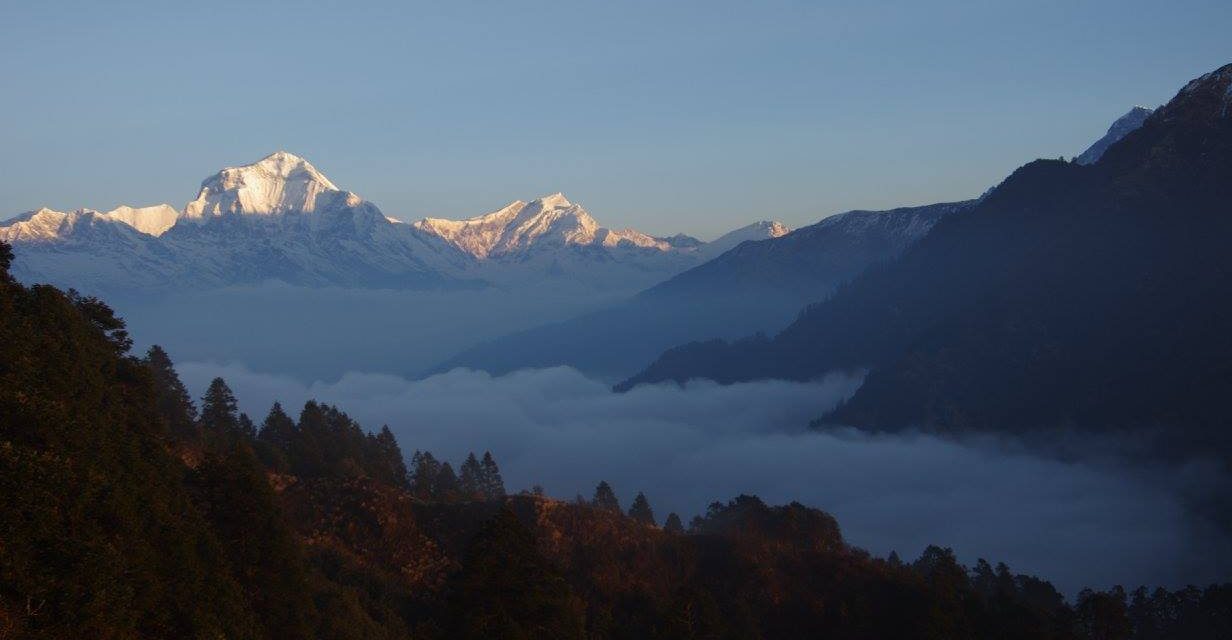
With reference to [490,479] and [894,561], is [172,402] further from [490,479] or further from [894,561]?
[894,561]

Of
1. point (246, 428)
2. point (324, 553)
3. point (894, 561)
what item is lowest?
point (894, 561)

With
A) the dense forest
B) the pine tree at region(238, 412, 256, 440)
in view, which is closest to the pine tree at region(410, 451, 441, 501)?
the dense forest

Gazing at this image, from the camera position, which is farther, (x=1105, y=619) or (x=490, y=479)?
(x=490, y=479)

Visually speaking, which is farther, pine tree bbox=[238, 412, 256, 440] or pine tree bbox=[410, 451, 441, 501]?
pine tree bbox=[410, 451, 441, 501]

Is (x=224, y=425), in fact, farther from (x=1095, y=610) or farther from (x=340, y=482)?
(x=1095, y=610)

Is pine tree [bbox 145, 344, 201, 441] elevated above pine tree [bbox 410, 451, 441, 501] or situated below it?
above

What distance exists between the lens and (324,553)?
2420 inches

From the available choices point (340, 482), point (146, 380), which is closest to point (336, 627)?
point (146, 380)

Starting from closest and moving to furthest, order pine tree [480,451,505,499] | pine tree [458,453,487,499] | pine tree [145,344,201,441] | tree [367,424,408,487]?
pine tree [145,344,201,441] → tree [367,424,408,487] → pine tree [458,453,487,499] → pine tree [480,451,505,499]

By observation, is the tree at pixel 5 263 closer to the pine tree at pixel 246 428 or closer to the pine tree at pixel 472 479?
the pine tree at pixel 246 428

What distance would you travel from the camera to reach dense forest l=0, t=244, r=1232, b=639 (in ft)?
81.2

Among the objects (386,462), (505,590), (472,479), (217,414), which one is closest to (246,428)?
(217,414)

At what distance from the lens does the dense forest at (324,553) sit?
24.8 metres

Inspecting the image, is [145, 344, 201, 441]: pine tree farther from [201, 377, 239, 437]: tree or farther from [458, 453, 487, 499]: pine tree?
[458, 453, 487, 499]: pine tree
